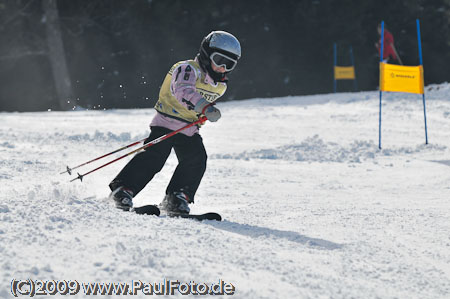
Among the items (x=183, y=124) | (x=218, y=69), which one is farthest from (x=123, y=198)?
(x=218, y=69)

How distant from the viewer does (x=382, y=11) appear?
67.2 feet

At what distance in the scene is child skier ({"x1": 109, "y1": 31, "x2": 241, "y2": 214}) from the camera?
462 cm

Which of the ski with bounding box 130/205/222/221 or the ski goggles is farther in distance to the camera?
the ski goggles

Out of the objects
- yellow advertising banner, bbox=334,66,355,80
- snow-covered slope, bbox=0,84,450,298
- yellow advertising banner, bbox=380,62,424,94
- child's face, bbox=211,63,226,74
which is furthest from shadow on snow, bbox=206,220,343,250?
yellow advertising banner, bbox=334,66,355,80

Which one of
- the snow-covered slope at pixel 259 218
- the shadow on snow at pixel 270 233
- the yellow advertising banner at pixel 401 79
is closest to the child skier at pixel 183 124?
the snow-covered slope at pixel 259 218

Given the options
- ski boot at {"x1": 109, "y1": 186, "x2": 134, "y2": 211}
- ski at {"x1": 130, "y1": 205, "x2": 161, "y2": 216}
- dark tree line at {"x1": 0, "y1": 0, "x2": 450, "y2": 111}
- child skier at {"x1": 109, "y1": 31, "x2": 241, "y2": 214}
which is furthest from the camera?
dark tree line at {"x1": 0, "y1": 0, "x2": 450, "y2": 111}

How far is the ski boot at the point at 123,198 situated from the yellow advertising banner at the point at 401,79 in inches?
237

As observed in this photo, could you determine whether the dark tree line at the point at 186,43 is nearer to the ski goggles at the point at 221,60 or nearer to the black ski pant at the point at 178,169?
the black ski pant at the point at 178,169

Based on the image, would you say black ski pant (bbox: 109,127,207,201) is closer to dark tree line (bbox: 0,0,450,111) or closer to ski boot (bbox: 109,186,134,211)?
ski boot (bbox: 109,186,134,211)

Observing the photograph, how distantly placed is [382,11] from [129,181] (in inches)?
690

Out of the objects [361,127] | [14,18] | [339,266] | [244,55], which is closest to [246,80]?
[244,55]

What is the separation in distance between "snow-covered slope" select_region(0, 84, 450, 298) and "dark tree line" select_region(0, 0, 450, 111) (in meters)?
9.08

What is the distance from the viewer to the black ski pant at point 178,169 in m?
4.70

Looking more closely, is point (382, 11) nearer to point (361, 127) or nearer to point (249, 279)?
point (361, 127)
